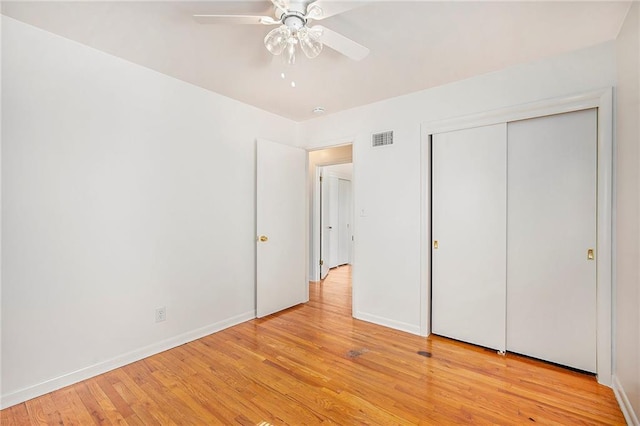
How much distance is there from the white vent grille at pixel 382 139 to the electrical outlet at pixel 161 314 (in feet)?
8.99

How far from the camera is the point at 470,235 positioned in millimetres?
2805

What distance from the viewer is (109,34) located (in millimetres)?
2084

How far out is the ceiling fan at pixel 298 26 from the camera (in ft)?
5.18

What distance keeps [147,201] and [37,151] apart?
779 mm

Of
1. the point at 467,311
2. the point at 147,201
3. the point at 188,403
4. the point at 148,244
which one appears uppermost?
the point at 147,201

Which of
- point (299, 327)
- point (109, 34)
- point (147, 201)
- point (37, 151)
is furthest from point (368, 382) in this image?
point (109, 34)

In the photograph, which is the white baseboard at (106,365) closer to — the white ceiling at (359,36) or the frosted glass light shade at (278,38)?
the white ceiling at (359,36)

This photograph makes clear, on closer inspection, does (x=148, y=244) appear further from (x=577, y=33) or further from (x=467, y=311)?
(x=577, y=33)

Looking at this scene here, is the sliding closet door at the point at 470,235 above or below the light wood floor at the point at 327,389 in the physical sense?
above

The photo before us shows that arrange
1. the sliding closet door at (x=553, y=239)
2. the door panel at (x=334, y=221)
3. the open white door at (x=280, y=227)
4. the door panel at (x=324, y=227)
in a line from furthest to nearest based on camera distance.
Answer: the door panel at (x=334, y=221) < the door panel at (x=324, y=227) < the open white door at (x=280, y=227) < the sliding closet door at (x=553, y=239)

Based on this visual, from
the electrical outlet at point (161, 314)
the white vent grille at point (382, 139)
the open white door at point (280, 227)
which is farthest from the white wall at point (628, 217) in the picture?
the electrical outlet at point (161, 314)

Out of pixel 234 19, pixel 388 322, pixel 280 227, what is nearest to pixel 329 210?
pixel 280 227

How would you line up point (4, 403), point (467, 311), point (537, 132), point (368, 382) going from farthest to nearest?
point (467, 311), point (537, 132), point (368, 382), point (4, 403)

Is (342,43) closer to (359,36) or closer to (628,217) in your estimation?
(359,36)
